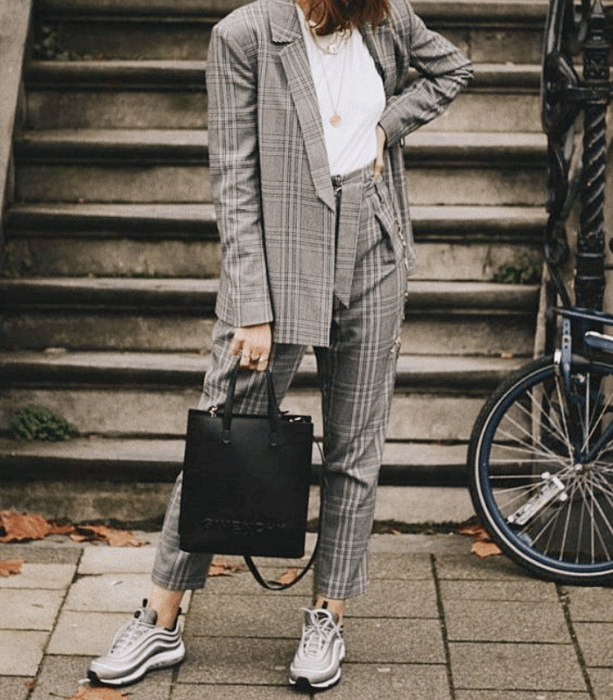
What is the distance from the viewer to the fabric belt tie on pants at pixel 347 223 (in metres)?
3.51

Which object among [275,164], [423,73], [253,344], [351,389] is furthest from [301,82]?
[351,389]

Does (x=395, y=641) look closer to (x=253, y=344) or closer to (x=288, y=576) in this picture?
(x=288, y=576)

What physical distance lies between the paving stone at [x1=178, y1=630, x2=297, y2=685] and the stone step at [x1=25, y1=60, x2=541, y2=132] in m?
2.71

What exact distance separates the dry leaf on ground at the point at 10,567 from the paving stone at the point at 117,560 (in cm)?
21

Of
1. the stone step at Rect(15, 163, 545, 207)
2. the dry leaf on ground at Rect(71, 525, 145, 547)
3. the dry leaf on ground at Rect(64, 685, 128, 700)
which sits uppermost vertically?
the stone step at Rect(15, 163, 545, 207)

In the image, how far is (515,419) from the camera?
16.5ft

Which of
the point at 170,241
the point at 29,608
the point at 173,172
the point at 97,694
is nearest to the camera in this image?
the point at 97,694

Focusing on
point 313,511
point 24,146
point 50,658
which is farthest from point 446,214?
point 50,658

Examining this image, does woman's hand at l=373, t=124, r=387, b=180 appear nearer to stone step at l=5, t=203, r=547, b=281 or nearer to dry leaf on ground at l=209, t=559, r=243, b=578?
dry leaf on ground at l=209, t=559, r=243, b=578

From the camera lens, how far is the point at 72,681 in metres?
3.79

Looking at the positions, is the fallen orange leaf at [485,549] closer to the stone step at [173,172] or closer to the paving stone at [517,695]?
the paving stone at [517,695]

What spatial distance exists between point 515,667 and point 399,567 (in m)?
0.83

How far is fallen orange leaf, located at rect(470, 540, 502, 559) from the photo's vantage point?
15.6 ft

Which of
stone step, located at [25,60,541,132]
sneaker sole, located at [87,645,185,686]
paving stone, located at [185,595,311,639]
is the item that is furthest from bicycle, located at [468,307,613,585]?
stone step, located at [25,60,541,132]
